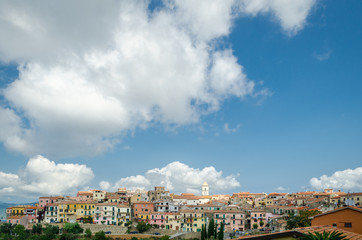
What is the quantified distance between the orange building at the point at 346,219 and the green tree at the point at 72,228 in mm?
64504

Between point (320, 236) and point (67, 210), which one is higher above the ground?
point (320, 236)

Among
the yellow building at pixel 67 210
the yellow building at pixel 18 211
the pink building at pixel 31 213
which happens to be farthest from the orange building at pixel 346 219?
the yellow building at pixel 18 211

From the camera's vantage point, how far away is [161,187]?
390 ft

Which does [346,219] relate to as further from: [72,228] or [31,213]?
[31,213]

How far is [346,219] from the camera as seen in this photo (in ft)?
95.0

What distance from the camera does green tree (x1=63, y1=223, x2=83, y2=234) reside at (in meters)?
79.4

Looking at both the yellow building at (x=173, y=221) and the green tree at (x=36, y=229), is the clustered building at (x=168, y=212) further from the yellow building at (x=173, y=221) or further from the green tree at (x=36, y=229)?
the green tree at (x=36, y=229)

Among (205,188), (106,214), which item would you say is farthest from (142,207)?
(205,188)

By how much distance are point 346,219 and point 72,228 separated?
221 ft

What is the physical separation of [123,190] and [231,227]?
53.0m

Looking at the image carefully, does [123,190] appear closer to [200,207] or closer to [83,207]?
[83,207]

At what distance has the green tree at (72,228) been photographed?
79.4 meters

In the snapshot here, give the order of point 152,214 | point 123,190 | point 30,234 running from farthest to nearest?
point 123,190, point 152,214, point 30,234

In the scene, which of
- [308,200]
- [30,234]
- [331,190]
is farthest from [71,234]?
[331,190]
